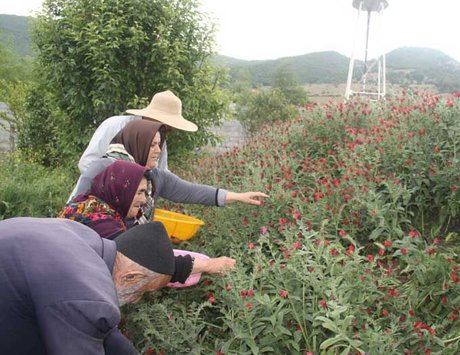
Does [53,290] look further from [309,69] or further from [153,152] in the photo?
[309,69]

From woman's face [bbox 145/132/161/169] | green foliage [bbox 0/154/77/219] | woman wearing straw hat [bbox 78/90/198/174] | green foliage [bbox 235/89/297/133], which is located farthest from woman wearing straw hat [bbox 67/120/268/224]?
green foliage [bbox 235/89/297/133]

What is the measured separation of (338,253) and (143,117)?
6.22 ft

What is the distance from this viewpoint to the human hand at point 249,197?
9.14 feet

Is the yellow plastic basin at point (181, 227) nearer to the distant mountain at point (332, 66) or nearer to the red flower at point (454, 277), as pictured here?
the red flower at point (454, 277)

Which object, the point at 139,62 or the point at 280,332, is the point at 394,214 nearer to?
the point at 280,332

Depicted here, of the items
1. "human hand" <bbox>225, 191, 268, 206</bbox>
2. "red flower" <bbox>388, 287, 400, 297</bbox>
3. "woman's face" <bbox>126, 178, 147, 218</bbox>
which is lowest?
"red flower" <bbox>388, 287, 400, 297</bbox>

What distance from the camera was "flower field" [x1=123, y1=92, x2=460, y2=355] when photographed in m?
1.92

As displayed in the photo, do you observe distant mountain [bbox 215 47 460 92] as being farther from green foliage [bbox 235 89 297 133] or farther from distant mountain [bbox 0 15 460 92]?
green foliage [bbox 235 89 297 133]

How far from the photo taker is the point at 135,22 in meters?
5.27

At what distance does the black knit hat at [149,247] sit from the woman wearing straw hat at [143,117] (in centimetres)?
147

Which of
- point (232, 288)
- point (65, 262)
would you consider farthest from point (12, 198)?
point (65, 262)

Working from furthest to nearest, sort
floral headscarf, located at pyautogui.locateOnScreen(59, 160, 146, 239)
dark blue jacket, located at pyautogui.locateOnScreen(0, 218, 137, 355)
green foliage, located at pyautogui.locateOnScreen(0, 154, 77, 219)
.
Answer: green foliage, located at pyautogui.locateOnScreen(0, 154, 77, 219)
floral headscarf, located at pyautogui.locateOnScreen(59, 160, 146, 239)
dark blue jacket, located at pyautogui.locateOnScreen(0, 218, 137, 355)

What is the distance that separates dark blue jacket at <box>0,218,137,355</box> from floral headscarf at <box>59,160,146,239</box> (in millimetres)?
832

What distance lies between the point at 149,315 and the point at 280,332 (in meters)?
0.76
